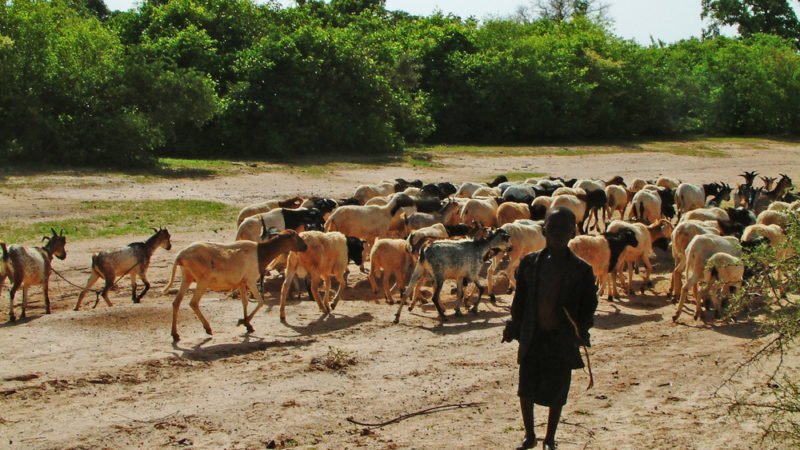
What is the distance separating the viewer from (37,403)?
24.1 ft

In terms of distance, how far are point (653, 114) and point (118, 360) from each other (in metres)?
36.1

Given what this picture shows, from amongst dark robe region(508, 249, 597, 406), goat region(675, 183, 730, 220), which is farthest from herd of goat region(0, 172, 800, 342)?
dark robe region(508, 249, 597, 406)

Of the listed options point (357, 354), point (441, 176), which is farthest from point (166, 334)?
point (441, 176)

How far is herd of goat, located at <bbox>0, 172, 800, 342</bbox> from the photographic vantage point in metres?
10.1

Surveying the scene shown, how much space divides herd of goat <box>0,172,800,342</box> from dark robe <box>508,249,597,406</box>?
238cm

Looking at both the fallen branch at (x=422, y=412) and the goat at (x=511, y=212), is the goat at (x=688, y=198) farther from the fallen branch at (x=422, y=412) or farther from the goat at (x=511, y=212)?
the fallen branch at (x=422, y=412)

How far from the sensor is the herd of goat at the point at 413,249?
10.1 m

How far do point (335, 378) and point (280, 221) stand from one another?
572 cm

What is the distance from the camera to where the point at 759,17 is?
6397 centimetres

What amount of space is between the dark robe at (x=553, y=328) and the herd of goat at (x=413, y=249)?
238 centimetres

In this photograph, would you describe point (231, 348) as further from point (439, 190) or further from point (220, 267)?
point (439, 190)

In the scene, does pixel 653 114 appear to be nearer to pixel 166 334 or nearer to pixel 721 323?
pixel 721 323

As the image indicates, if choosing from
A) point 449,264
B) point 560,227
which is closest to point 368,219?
point 449,264

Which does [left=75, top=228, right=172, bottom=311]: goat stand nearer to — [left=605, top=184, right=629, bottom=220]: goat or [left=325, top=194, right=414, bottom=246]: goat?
[left=325, top=194, right=414, bottom=246]: goat
